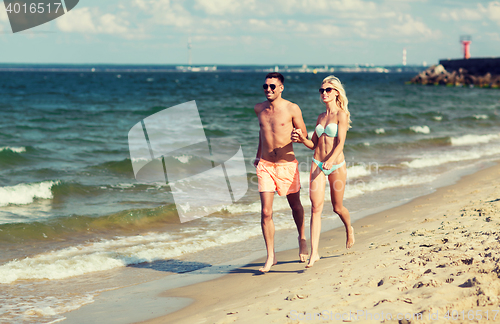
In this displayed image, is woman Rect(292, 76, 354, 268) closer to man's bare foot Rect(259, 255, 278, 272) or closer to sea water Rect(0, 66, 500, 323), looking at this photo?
man's bare foot Rect(259, 255, 278, 272)

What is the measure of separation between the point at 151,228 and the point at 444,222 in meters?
4.60

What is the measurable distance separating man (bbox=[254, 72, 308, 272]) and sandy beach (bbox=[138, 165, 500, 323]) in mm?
592

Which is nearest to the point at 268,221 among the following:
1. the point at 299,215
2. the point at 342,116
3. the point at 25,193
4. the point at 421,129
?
the point at 299,215

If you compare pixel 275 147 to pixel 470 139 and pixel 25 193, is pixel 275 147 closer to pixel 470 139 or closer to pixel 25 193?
pixel 25 193

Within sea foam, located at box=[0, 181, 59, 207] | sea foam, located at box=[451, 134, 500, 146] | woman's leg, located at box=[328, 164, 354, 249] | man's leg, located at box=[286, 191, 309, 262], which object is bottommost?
sea foam, located at box=[451, 134, 500, 146]

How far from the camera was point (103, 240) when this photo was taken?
688cm

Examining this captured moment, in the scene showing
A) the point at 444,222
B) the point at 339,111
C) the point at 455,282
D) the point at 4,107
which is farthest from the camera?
the point at 4,107

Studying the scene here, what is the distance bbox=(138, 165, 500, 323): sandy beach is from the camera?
3.22 m

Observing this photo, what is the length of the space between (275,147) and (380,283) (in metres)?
1.75

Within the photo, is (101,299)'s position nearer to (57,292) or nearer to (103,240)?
(57,292)

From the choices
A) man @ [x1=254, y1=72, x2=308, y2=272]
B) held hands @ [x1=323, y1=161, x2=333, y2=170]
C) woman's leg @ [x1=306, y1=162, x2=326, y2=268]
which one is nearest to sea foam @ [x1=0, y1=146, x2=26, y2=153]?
man @ [x1=254, y1=72, x2=308, y2=272]

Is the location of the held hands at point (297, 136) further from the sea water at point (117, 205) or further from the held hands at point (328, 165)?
the sea water at point (117, 205)

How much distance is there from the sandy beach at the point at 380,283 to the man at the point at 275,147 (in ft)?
1.94

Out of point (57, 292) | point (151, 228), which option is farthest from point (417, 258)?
point (151, 228)
